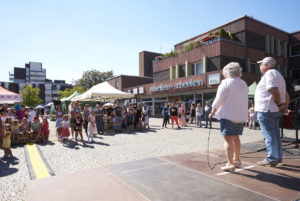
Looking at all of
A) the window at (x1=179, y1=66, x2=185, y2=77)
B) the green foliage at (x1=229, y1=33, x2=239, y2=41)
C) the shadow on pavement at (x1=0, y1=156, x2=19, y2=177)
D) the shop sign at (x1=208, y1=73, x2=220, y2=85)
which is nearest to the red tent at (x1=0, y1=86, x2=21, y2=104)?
the shadow on pavement at (x1=0, y1=156, x2=19, y2=177)

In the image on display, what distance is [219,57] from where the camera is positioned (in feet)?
62.4

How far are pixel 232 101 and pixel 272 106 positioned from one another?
0.80 meters

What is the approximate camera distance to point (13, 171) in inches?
173

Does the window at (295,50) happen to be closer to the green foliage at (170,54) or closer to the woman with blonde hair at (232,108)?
the green foliage at (170,54)

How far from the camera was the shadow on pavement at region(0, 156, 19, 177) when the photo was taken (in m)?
4.32

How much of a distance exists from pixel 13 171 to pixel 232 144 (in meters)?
4.45

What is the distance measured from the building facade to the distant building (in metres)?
76.9

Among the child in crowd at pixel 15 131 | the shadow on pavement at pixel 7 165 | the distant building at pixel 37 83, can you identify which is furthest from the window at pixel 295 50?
the distant building at pixel 37 83

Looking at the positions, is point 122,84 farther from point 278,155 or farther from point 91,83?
point 278,155

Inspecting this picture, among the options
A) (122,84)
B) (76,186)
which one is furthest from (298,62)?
(76,186)

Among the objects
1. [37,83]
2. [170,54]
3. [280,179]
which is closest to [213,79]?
[170,54]

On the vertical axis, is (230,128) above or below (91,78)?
below

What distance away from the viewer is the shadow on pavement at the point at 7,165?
432cm

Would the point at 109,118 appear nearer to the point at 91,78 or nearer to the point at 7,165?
the point at 7,165
